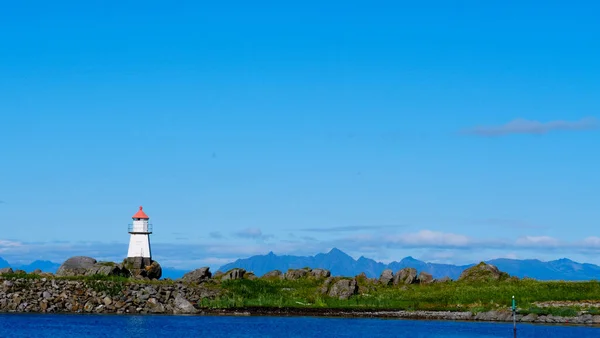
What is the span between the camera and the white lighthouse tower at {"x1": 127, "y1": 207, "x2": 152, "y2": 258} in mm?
120625

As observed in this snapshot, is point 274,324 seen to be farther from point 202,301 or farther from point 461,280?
point 461,280

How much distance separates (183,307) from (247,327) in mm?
15129

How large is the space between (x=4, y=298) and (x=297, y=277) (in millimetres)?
35987

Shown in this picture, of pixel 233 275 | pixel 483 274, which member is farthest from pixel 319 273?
pixel 483 274

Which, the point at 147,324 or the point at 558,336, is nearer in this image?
the point at 558,336

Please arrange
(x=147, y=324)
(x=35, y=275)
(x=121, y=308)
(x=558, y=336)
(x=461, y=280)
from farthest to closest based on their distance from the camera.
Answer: (x=461, y=280)
(x=35, y=275)
(x=121, y=308)
(x=147, y=324)
(x=558, y=336)

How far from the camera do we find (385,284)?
374 ft

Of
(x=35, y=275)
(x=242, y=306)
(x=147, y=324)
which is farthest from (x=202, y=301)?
(x=35, y=275)

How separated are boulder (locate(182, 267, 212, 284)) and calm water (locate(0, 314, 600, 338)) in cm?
1830

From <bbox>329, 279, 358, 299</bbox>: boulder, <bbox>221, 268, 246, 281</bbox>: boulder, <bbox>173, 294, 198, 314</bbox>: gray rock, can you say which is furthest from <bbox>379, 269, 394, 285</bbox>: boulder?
<bbox>173, 294, 198, 314</bbox>: gray rock

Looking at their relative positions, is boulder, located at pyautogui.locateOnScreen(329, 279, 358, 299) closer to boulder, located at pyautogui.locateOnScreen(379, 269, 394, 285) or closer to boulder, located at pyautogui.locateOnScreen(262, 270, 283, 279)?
boulder, located at pyautogui.locateOnScreen(379, 269, 394, 285)

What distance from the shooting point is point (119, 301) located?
325ft

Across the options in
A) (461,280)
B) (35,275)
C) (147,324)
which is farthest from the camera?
(461,280)

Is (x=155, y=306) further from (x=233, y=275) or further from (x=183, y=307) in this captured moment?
(x=233, y=275)
